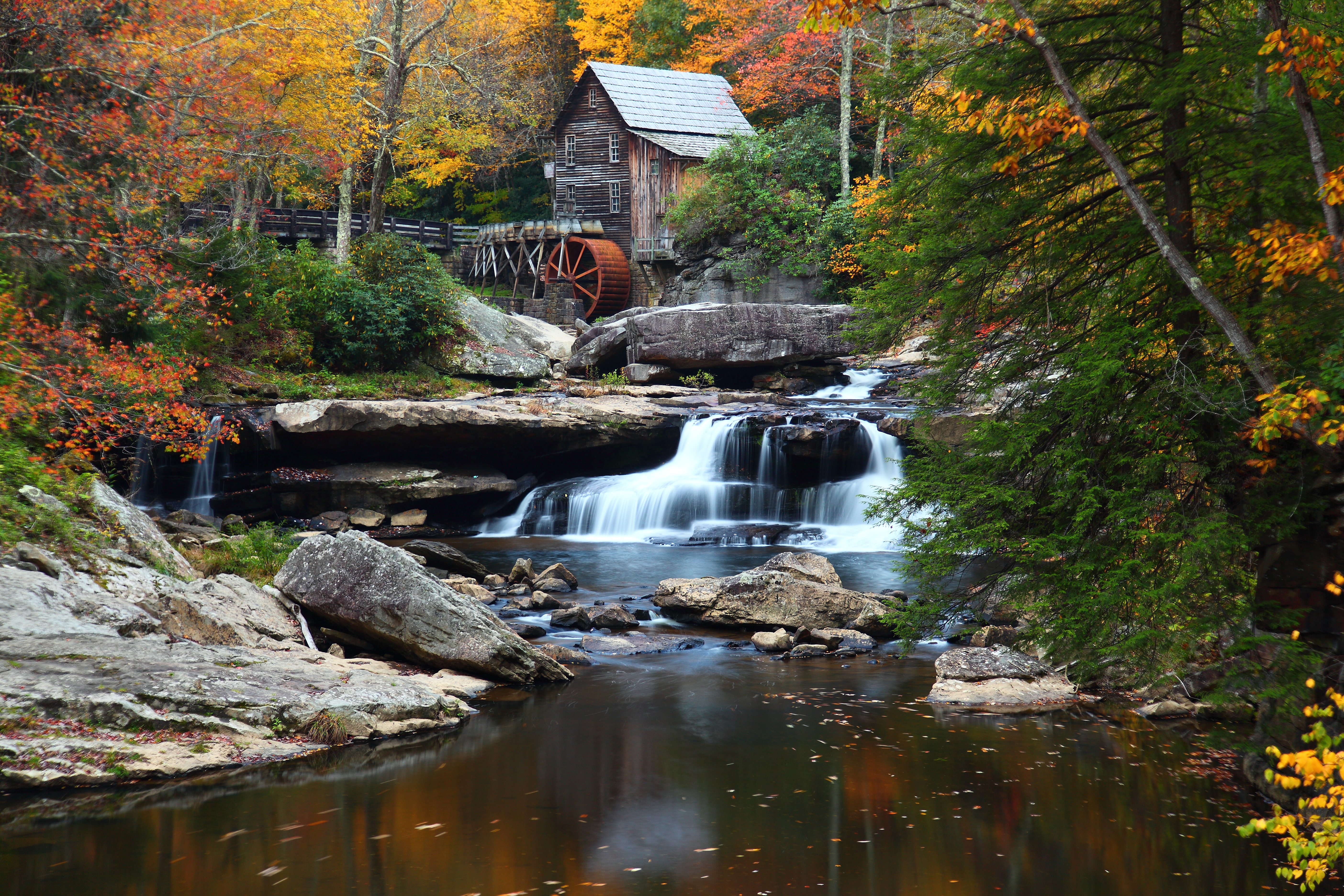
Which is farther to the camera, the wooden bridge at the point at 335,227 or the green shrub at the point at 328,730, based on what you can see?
the wooden bridge at the point at 335,227

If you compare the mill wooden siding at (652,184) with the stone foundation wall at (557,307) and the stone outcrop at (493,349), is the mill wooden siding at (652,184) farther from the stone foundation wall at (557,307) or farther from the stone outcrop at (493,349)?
the stone outcrop at (493,349)

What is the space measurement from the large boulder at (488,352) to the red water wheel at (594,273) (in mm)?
8851

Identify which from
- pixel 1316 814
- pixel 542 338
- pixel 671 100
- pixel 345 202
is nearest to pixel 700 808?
pixel 1316 814

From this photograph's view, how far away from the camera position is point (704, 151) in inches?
1319

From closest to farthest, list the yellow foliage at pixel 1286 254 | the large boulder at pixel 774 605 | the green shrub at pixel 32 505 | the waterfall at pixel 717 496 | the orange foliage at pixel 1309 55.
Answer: the orange foliage at pixel 1309 55 → the yellow foliage at pixel 1286 254 → the green shrub at pixel 32 505 → the large boulder at pixel 774 605 → the waterfall at pixel 717 496

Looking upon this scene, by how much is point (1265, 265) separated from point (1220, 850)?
10.6ft

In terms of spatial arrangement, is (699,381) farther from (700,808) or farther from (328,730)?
(700,808)

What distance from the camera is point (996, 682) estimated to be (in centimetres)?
814

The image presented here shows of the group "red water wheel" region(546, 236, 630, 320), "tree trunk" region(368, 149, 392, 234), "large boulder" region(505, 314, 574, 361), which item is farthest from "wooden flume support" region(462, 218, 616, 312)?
"tree trunk" region(368, 149, 392, 234)

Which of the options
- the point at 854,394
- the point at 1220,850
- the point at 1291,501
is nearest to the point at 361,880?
the point at 1220,850

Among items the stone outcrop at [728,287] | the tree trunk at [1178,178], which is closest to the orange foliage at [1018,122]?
the tree trunk at [1178,178]

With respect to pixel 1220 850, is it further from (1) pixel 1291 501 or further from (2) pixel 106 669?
(2) pixel 106 669

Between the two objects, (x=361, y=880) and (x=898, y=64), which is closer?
(x=361, y=880)

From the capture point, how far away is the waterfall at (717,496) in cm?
1712
